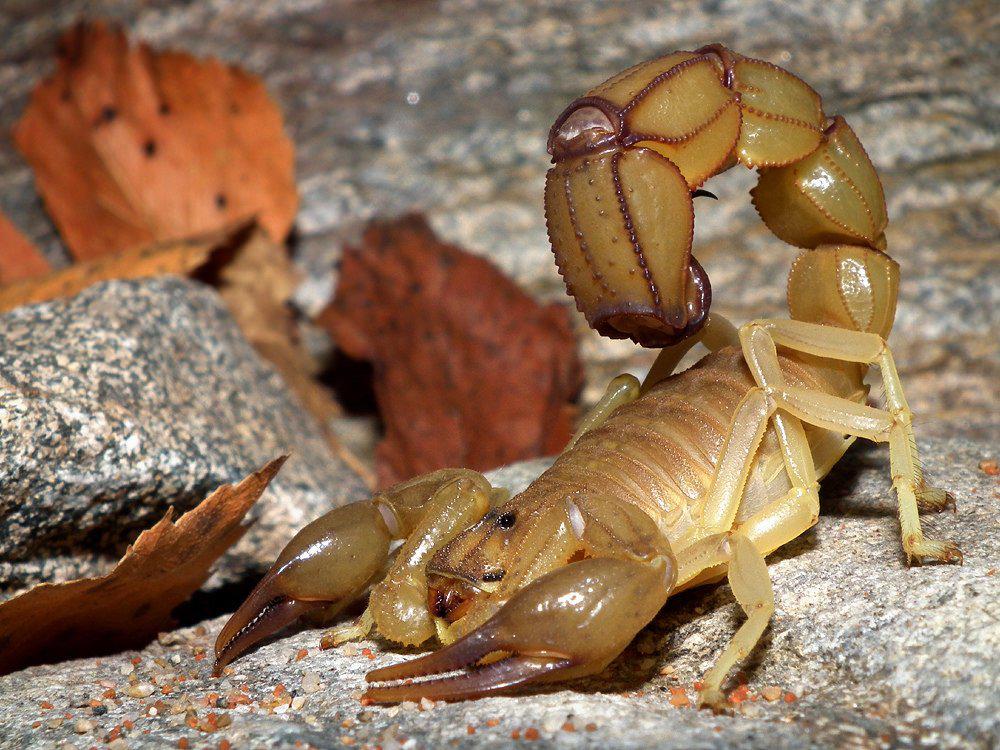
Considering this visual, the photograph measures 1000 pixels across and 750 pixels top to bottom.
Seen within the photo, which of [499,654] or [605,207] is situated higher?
[605,207]

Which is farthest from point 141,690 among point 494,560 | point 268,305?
point 268,305

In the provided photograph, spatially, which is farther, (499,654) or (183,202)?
(183,202)

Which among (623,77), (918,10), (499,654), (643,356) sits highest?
(623,77)

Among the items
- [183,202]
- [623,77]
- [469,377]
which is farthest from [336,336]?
[623,77]

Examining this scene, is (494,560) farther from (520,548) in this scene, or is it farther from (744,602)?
(744,602)

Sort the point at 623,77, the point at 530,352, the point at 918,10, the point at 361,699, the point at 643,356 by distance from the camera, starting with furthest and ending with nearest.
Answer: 1. the point at 918,10
2. the point at 643,356
3. the point at 530,352
4. the point at 623,77
5. the point at 361,699

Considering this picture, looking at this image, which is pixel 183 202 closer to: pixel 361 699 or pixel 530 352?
pixel 530 352

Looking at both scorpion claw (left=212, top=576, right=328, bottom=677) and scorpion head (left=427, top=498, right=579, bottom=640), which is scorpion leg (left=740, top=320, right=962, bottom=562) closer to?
scorpion head (left=427, top=498, right=579, bottom=640)

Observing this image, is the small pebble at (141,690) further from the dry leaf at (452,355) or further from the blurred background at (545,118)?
the blurred background at (545,118)
